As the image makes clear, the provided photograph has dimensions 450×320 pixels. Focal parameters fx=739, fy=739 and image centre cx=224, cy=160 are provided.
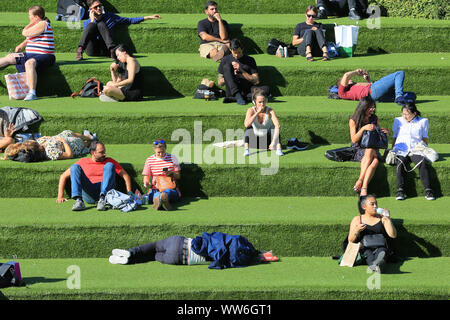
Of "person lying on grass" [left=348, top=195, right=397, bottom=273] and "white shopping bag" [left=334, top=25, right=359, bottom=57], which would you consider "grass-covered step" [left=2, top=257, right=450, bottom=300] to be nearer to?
"person lying on grass" [left=348, top=195, right=397, bottom=273]

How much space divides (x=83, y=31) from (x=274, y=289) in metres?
6.63

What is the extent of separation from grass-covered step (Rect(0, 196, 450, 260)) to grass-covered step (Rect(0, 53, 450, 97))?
131 inches

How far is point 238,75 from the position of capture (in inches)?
437

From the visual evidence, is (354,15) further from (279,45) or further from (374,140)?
(374,140)

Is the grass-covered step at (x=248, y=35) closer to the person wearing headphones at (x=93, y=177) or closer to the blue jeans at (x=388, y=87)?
the blue jeans at (x=388, y=87)

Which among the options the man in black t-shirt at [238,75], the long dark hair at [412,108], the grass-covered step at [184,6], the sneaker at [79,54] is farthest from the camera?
the grass-covered step at [184,6]

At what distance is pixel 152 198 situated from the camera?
9203 millimetres

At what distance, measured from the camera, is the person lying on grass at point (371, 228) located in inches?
320

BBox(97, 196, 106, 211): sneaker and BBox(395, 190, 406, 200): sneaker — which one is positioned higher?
BBox(395, 190, 406, 200): sneaker

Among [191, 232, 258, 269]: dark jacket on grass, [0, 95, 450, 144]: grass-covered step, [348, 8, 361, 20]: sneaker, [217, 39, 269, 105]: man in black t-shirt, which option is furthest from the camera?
[348, 8, 361, 20]: sneaker

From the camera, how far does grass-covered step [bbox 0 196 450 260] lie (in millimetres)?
8469

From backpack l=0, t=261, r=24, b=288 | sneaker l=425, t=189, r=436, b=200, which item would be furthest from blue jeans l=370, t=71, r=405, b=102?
backpack l=0, t=261, r=24, b=288

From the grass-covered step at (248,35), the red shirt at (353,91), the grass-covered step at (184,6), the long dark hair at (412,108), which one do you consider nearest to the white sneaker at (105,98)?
the grass-covered step at (248,35)

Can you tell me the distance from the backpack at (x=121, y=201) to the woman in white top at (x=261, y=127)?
70.4 inches
